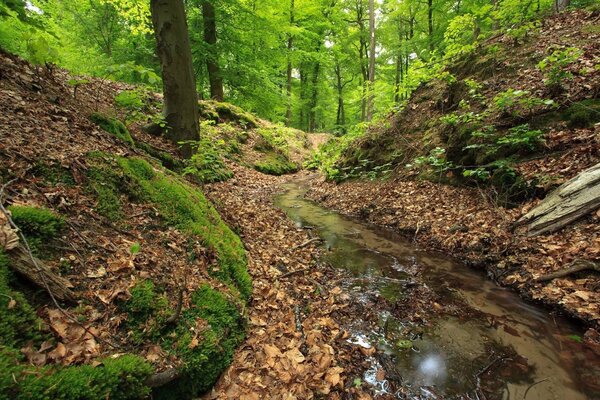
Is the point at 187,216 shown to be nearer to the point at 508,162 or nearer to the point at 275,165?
the point at 508,162

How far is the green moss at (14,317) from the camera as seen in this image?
76.4 inches

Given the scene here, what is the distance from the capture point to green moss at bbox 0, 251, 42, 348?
6.37 ft

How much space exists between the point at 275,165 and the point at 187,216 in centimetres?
1215

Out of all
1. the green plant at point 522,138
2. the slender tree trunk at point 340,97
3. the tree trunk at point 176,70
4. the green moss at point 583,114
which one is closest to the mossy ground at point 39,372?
the tree trunk at point 176,70

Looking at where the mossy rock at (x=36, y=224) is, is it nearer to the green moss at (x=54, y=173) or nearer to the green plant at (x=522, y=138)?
the green moss at (x=54, y=173)

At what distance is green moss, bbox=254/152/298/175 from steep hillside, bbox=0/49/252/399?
34.0ft

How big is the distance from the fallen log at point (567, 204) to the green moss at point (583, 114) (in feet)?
5.13

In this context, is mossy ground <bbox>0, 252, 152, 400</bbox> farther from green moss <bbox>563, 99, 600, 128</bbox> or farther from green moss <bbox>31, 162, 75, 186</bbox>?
green moss <bbox>563, 99, 600, 128</bbox>

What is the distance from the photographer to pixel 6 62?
467cm

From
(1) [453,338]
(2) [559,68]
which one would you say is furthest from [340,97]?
(1) [453,338]

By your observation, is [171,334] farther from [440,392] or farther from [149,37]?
[149,37]

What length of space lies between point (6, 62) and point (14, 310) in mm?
4626

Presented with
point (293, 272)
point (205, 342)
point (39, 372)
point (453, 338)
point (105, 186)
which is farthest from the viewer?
point (293, 272)

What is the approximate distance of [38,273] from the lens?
7.59 ft
